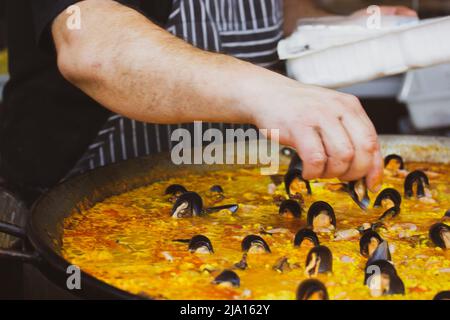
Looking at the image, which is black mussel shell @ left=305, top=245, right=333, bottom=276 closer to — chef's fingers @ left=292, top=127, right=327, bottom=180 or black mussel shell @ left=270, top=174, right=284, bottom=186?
chef's fingers @ left=292, top=127, right=327, bottom=180

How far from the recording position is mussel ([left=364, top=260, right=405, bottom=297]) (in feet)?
4.99

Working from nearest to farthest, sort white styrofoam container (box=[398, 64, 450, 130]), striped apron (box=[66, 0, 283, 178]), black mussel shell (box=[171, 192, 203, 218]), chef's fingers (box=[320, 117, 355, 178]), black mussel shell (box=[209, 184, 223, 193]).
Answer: chef's fingers (box=[320, 117, 355, 178]) → black mussel shell (box=[171, 192, 203, 218]) → black mussel shell (box=[209, 184, 223, 193]) → striped apron (box=[66, 0, 283, 178]) → white styrofoam container (box=[398, 64, 450, 130])

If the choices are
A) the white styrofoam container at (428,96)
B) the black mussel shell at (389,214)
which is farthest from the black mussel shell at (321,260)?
the white styrofoam container at (428,96)

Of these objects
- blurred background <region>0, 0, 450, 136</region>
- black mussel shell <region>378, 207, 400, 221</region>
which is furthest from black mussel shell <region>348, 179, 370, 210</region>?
blurred background <region>0, 0, 450, 136</region>

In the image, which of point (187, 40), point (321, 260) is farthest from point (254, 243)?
point (187, 40)

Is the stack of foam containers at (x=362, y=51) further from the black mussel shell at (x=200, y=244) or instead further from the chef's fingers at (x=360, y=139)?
the black mussel shell at (x=200, y=244)

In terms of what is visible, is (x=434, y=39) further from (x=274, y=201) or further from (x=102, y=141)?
(x=102, y=141)

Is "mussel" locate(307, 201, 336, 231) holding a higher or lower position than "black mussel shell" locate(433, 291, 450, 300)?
higher

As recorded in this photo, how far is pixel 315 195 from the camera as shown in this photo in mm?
2281

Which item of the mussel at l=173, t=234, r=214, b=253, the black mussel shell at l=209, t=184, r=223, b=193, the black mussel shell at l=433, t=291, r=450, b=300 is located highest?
the black mussel shell at l=209, t=184, r=223, b=193

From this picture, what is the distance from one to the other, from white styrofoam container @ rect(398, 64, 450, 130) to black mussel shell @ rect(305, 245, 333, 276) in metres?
3.04

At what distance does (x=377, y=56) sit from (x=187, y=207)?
28.9 inches

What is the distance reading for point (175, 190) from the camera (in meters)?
2.24

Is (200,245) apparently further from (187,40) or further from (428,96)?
(428,96)
